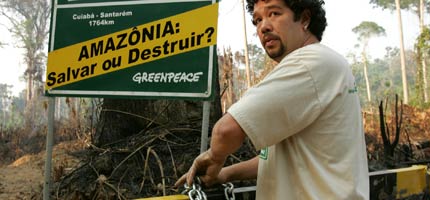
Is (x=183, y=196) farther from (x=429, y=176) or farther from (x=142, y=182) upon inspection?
(x=429, y=176)

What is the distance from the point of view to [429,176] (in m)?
3.14

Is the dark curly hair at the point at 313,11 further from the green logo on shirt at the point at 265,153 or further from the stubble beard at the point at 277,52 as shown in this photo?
the green logo on shirt at the point at 265,153

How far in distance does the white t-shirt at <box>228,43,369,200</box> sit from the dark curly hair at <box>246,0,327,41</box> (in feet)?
0.53

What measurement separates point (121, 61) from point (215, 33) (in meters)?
0.60

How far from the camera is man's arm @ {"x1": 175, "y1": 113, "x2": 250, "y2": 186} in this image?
1302 millimetres

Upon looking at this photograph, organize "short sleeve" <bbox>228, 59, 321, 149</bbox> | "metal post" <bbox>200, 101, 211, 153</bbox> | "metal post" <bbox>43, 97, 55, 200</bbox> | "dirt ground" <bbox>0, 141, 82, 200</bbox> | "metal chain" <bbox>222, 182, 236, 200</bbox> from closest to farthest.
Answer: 1. "short sleeve" <bbox>228, 59, 321, 149</bbox>
2. "metal chain" <bbox>222, 182, 236, 200</bbox>
3. "metal post" <bbox>200, 101, 211, 153</bbox>
4. "metal post" <bbox>43, 97, 55, 200</bbox>
5. "dirt ground" <bbox>0, 141, 82, 200</bbox>

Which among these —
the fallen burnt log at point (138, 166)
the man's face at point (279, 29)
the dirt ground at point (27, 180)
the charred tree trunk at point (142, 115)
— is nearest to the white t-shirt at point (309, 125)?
the man's face at point (279, 29)

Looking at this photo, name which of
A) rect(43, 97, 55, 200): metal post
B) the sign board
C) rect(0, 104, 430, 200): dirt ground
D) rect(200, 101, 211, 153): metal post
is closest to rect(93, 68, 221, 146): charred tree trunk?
rect(0, 104, 430, 200): dirt ground

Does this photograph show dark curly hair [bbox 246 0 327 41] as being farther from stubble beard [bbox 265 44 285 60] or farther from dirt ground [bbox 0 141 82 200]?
dirt ground [bbox 0 141 82 200]

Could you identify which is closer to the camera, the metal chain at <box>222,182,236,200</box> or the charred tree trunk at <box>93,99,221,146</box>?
the metal chain at <box>222,182,236,200</box>

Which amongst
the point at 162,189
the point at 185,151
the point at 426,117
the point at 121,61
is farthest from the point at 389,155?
the point at 426,117

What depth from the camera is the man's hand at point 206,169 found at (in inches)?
57.2

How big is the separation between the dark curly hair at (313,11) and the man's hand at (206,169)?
551 mm

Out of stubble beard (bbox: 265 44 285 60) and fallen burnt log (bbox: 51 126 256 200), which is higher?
stubble beard (bbox: 265 44 285 60)
